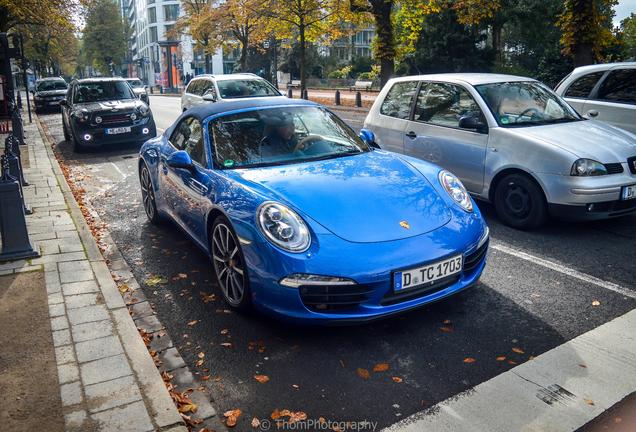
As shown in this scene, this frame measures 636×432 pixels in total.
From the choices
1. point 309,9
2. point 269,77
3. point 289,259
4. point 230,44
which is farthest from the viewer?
point 269,77

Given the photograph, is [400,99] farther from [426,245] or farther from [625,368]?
[625,368]

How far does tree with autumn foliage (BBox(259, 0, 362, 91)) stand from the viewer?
28453 millimetres

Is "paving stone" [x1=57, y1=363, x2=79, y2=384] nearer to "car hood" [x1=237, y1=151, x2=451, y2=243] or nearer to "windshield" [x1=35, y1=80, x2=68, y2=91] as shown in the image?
"car hood" [x1=237, y1=151, x2=451, y2=243]

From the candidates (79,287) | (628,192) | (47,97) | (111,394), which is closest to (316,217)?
(111,394)

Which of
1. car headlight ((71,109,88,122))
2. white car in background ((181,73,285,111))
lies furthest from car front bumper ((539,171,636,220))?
car headlight ((71,109,88,122))

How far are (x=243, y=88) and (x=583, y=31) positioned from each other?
387 inches

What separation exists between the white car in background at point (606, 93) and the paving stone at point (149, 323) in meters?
6.45

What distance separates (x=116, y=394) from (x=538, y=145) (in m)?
4.73

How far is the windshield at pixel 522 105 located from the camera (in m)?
6.38

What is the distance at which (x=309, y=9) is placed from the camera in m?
29.3

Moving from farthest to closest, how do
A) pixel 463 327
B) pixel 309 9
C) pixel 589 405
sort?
pixel 309 9 → pixel 463 327 → pixel 589 405

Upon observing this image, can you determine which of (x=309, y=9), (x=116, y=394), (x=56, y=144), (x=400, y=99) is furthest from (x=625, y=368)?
(x=309, y=9)

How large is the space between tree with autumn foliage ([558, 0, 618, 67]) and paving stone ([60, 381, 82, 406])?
1653 centimetres

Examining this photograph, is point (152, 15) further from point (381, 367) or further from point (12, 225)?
point (381, 367)
